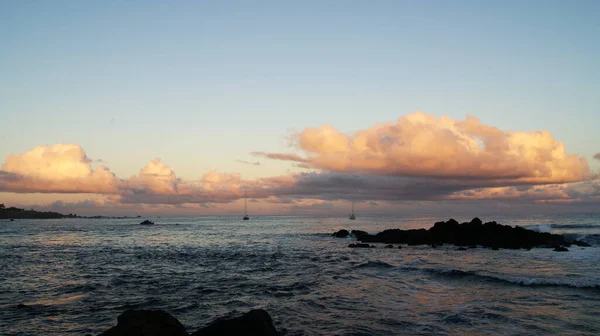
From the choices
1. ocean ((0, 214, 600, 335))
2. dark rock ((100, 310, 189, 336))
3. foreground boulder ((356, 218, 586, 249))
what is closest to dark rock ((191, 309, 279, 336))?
dark rock ((100, 310, 189, 336))

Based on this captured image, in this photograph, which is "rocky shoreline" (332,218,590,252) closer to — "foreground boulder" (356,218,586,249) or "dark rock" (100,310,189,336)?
"foreground boulder" (356,218,586,249)

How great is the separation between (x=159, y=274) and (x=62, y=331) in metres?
15.5

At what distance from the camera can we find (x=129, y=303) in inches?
810

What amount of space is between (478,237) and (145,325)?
176 ft

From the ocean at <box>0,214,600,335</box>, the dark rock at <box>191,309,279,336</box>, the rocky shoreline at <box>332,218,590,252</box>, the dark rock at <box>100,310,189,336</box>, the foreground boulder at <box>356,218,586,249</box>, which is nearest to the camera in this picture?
the dark rock at <box>100,310,189,336</box>

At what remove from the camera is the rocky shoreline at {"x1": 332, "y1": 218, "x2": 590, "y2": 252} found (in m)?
52.4

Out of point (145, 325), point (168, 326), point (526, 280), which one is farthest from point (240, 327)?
point (526, 280)

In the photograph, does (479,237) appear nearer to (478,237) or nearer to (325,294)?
(478,237)

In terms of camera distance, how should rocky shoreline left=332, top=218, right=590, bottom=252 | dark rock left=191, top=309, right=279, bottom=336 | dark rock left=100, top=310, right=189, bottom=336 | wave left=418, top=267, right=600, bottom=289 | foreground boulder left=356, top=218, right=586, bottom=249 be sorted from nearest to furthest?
dark rock left=100, top=310, right=189, bottom=336
dark rock left=191, top=309, right=279, bottom=336
wave left=418, top=267, right=600, bottom=289
rocky shoreline left=332, top=218, right=590, bottom=252
foreground boulder left=356, top=218, right=586, bottom=249

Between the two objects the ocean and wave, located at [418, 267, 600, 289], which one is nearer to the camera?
the ocean

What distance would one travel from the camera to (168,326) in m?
12.2

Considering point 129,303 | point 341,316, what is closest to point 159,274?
point 129,303

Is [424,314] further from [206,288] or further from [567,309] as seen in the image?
[206,288]

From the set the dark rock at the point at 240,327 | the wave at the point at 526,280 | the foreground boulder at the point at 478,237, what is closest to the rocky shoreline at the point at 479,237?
the foreground boulder at the point at 478,237
